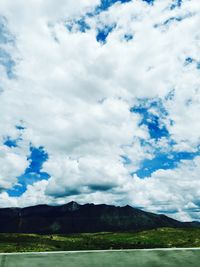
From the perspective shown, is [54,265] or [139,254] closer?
[54,265]

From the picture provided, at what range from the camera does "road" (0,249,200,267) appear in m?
5.25

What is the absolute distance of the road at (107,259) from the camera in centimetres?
525

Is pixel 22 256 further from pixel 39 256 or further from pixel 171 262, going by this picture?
pixel 171 262

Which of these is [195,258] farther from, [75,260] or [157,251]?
[75,260]

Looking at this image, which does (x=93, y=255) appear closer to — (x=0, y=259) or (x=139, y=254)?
(x=139, y=254)

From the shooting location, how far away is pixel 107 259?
5453 millimetres

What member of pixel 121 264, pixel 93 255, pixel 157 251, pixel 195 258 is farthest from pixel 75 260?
pixel 195 258

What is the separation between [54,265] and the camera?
5.20m

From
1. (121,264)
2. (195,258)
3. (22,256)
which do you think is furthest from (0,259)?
(195,258)

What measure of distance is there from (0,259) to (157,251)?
268 centimetres

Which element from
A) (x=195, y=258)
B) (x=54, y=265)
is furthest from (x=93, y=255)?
(x=195, y=258)

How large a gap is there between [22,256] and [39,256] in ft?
0.91

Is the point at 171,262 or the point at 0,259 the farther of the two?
the point at 171,262

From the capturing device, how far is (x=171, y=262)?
18.5ft
